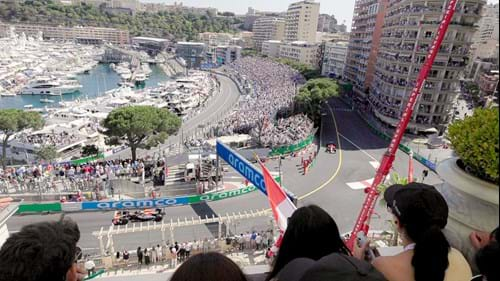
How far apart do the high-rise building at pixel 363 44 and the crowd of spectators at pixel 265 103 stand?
1118 centimetres

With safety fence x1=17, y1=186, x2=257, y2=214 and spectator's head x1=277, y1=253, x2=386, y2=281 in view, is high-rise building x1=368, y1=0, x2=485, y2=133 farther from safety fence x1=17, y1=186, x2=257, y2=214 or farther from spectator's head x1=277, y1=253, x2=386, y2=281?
spectator's head x1=277, y1=253, x2=386, y2=281

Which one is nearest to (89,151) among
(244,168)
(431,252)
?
(244,168)

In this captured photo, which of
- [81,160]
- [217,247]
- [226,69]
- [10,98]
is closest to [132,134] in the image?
[81,160]

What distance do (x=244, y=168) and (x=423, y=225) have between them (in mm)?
12398

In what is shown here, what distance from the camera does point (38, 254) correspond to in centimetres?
212

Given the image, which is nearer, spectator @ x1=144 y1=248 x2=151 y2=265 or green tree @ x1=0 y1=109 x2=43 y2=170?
spectator @ x1=144 y1=248 x2=151 y2=265

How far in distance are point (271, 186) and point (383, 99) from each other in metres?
39.0

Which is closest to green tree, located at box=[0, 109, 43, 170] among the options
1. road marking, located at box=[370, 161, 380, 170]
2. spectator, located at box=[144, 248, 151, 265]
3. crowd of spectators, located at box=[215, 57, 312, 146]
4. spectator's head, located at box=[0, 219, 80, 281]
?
crowd of spectators, located at box=[215, 57, 312, 146]

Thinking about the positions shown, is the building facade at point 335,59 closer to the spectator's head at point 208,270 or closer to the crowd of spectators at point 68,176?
the crowd of spectators at point 68,176

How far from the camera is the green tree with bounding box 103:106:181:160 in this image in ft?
82.3

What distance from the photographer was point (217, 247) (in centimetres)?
1434

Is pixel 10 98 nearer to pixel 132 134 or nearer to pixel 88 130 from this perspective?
pixel 88 130

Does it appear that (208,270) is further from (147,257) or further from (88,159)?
(88,159)

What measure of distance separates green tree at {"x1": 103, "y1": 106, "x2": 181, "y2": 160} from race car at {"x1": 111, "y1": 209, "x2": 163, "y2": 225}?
927 cm
